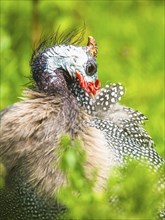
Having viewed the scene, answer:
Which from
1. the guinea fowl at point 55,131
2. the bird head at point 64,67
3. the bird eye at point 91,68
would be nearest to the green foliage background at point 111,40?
the guinea fowl at point 55,131

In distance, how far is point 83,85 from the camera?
570 centimetres

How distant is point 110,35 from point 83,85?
→ 5718 mm

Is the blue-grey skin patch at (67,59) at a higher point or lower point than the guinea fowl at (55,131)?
Answer: higher

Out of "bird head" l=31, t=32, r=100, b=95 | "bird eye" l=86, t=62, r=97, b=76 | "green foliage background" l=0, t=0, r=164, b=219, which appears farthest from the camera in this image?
"green foliage background" l=0, t=0, r=164, b=219

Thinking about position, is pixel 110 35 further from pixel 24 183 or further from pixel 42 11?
pixel 24 183

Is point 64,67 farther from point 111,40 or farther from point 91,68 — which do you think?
point 111,40

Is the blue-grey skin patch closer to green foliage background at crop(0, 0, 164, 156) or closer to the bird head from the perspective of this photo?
the bird head

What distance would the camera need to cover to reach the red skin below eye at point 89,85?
5707mm

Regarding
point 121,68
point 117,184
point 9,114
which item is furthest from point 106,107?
point 121,68

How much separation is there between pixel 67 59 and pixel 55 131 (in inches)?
17.6

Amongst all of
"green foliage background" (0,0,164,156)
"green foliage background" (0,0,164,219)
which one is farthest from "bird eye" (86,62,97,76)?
"green foliage background" (0,0,164,156)

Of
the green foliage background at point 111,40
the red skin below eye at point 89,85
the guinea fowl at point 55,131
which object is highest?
the green foliage background at point 111,40

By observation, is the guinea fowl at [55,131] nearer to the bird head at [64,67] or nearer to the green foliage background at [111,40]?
the bird head at [64,67]

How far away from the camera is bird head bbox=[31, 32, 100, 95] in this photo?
5648 mm
